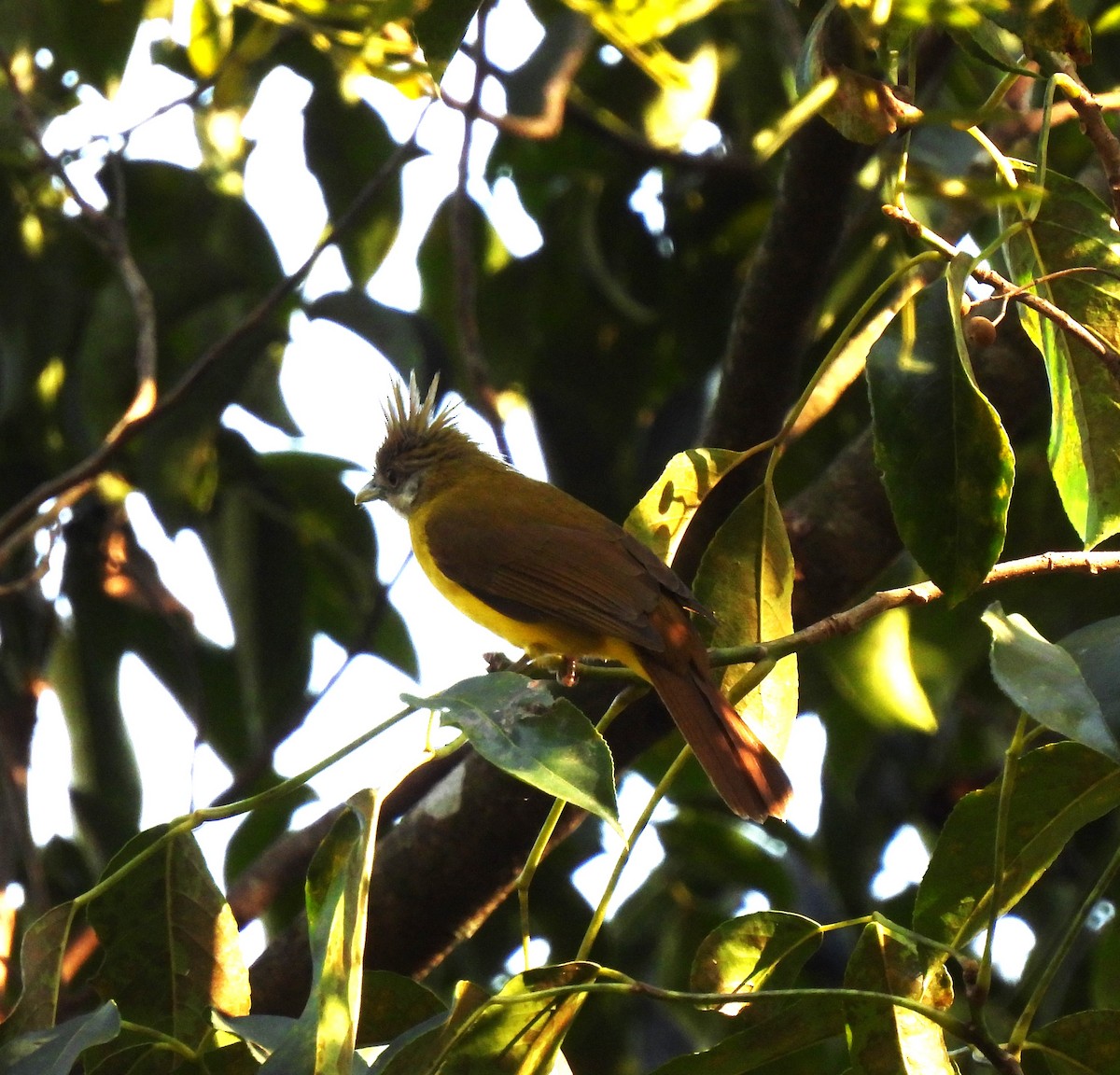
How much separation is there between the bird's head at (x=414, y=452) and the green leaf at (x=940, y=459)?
299 centimetres

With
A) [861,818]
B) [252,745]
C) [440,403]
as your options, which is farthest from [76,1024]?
[440,403]

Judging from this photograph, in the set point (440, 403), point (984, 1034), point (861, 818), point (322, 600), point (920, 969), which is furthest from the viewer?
point (440, 403)

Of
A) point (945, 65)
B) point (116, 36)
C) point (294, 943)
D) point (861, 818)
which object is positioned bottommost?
point (861, 818)

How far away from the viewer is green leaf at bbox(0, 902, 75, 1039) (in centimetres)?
200

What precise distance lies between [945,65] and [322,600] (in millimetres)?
2323

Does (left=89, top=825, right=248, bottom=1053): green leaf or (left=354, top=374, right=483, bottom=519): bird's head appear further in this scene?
(left=354, top=374, right=483, bottom=519): bird's head

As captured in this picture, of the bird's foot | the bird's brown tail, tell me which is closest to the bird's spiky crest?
the bird's foot

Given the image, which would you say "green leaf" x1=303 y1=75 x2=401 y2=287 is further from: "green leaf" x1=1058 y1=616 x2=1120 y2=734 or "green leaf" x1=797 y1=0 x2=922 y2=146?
"green leaf" x1=1058 y1=616 x2=1120 y2=734

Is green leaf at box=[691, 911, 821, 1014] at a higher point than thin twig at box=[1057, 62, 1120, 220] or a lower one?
lower

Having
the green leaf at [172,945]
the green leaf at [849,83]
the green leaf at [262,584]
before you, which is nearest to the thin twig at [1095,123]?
the green leaf at [849,83]

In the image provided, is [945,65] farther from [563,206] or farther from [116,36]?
[116,36]

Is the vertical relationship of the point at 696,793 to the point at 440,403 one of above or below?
below

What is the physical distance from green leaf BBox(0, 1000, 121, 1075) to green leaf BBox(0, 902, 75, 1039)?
85mm

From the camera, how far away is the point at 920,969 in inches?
Answer: 80.7
